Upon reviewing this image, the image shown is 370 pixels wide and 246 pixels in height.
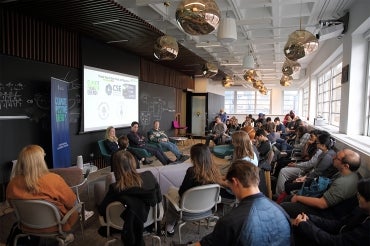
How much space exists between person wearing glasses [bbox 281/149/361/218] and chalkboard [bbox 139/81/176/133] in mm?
6531

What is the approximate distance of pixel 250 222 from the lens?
1.40m

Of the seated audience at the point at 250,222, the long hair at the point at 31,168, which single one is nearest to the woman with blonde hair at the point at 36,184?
the long hair at the point at 31,168

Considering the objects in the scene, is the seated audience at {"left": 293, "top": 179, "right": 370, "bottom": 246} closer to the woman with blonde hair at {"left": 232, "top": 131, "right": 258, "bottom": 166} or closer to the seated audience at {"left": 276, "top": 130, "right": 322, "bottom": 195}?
the woman with blonde hair at {"left": 232, "top": 131, "right": 258, "bottom": 166}

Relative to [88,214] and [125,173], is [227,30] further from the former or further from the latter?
[88,214]

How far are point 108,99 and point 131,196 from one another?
4.86 m

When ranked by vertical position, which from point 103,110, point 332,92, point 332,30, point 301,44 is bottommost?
point 103,110

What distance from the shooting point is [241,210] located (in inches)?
57.1

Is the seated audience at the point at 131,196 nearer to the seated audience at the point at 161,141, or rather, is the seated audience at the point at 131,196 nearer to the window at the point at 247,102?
the seated audience at the point at 161,141

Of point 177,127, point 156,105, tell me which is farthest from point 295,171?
point 177,127

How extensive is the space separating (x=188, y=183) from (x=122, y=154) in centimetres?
71

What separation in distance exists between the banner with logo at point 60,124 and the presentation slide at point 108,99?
2.69ft

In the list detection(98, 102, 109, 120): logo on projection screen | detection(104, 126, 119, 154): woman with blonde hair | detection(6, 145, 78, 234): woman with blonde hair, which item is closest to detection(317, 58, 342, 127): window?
detection(104, 126, 119, 154): woman with blonde hair

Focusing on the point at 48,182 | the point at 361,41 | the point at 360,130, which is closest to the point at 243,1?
the point at 361,41

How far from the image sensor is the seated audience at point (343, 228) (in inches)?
68.9
